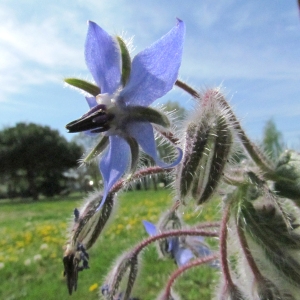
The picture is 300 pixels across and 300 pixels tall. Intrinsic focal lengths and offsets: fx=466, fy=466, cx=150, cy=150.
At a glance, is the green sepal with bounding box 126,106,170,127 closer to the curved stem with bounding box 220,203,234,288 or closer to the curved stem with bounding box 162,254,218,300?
the curved stem with bounding box 220,203,234,288

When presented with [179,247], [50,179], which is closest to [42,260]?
[179,247]

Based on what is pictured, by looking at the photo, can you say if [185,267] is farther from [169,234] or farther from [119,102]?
Answer: [119,102]

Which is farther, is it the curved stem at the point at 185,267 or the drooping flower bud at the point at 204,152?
the curved stem at the point at 185,267

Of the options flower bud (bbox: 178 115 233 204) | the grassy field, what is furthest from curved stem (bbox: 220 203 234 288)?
the grassy field

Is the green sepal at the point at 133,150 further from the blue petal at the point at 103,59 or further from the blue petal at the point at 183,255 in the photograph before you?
the blue petal at the point at 183,255

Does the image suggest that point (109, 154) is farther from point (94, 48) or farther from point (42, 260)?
point (42, 260)

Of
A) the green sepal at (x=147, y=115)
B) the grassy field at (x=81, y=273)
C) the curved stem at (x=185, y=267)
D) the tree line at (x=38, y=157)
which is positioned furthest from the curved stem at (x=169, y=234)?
the tree line at (x=38, y=157)
